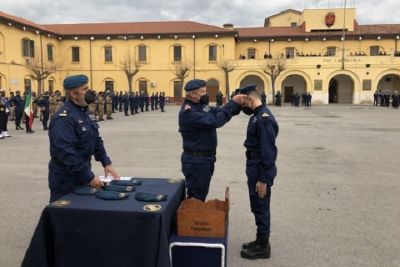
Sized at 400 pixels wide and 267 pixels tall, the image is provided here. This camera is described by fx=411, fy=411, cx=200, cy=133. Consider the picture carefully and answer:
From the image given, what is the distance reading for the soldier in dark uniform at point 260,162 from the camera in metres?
4.08

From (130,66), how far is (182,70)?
6099 millimetres

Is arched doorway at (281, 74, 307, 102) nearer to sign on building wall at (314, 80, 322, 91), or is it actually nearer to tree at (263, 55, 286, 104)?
sign on building wall at (314, 80, 322, 91)

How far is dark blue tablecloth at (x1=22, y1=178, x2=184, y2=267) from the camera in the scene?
3029 millimetres

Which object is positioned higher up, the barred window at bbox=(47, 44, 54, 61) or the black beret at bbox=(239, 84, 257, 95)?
the barred window at bbox=(47, 44, 54, 61)

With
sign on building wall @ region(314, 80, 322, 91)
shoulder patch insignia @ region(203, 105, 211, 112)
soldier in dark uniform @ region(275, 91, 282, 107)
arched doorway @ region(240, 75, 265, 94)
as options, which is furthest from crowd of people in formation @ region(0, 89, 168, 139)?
Answer: sign on building wall @ region(314, 80, 322, 91)

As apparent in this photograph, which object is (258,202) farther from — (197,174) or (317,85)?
(317,85)

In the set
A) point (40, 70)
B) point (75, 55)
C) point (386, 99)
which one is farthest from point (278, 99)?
point (75, 55)

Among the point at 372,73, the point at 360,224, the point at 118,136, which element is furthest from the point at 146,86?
the point at 360,224

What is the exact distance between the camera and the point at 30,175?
8227 mm

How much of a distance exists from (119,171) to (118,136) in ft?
21.3

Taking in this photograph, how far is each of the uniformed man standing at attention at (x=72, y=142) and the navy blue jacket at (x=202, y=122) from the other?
1006mm

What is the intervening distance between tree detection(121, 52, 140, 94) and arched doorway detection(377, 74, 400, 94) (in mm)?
26904

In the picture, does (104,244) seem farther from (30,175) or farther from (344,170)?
(344,170)

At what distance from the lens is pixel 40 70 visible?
3906cm
